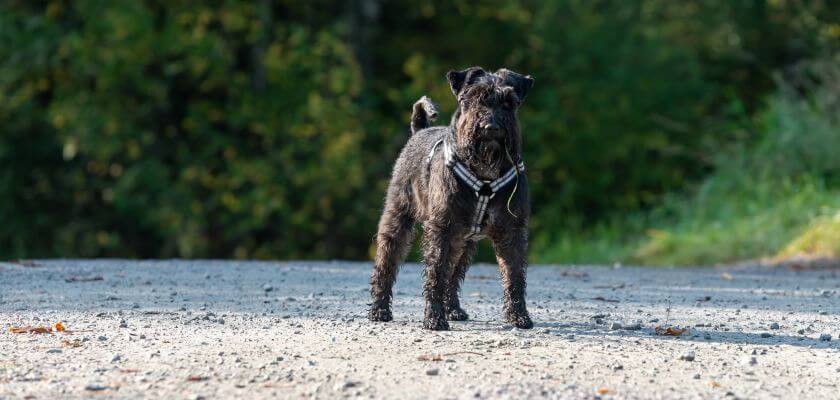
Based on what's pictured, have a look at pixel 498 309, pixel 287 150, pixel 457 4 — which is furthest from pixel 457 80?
pixel 457 4

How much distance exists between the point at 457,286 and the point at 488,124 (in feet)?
4.49

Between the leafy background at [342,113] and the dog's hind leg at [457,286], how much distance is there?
9.12m

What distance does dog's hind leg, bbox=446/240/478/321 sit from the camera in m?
6.96

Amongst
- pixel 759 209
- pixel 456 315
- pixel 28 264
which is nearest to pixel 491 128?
pixel 456 315

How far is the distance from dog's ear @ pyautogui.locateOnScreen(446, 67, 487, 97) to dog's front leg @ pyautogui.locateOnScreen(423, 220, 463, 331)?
830mm

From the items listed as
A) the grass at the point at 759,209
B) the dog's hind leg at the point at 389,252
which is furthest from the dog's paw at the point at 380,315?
the grass at the point at 759,209

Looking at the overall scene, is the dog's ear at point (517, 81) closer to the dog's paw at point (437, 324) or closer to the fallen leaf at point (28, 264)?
the dog's paw at point (437, 324)

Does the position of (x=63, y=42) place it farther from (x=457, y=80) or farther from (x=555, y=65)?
(x=457, y=80)

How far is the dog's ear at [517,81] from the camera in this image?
635 cm

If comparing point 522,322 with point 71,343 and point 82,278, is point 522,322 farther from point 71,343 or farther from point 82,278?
point 82,278

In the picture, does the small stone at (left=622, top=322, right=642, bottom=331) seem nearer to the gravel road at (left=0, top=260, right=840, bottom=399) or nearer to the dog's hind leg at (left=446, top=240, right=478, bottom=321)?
the gravel road at (left=0, top=260, right=840, bottom=399)

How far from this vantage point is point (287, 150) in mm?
18594

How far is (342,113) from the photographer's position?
1841 cm

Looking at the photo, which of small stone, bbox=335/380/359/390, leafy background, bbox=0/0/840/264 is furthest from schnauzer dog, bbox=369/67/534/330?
leafy background, bbox=0/0/840/264
